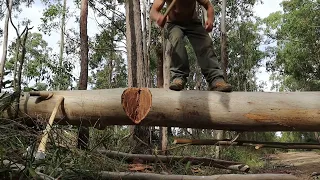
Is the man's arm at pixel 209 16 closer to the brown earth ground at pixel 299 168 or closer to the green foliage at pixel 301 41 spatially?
the brown earth ground at pixel 299 168

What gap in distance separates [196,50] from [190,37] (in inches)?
6.7

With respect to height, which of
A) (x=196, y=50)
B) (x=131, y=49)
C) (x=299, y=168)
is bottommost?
(x=299, y=168)

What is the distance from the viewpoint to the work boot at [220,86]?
3828 mm

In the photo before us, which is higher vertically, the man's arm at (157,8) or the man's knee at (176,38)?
the man's arm at (157,8)

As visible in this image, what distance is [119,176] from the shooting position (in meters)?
3.60

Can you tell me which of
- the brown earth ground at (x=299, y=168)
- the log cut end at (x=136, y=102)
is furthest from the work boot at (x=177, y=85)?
the brown earth ground at (x=299, y=168)

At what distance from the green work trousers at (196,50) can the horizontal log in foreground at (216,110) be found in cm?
45

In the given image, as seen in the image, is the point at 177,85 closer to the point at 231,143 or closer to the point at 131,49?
the point at 231,143

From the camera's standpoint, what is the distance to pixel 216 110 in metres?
3.63

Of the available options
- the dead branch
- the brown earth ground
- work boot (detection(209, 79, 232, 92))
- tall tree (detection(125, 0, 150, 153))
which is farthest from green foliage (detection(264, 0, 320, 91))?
the dead branch

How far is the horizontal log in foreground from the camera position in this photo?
3510 millimetres

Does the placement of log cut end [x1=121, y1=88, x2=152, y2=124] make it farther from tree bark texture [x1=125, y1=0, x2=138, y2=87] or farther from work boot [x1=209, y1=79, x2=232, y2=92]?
tree bark texture [x1=125, y1=0, x2=138, y2=87]

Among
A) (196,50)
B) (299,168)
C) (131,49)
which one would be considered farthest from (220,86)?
(299,168)

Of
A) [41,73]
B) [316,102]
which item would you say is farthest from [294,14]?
[316,102]
